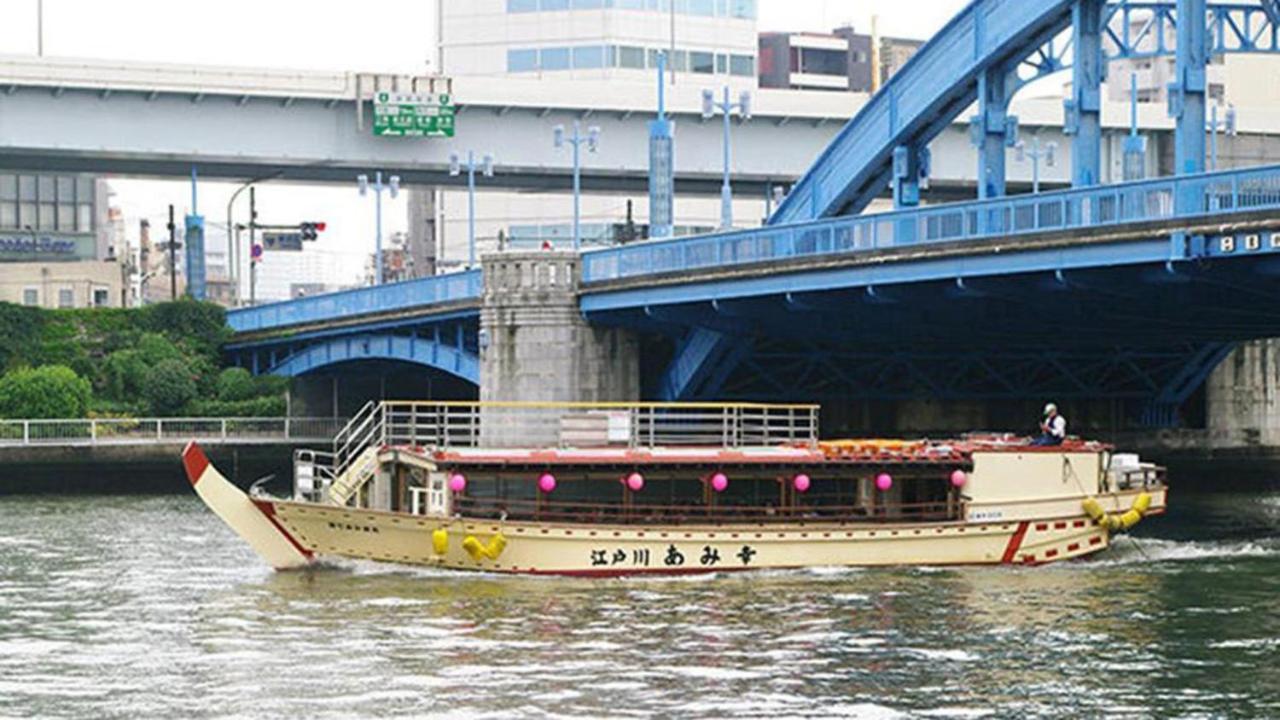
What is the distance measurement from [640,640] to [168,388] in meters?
54.1

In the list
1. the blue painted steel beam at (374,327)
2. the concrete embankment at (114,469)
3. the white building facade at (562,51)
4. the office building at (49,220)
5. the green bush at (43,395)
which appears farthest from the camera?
the white building facade at (562,51)

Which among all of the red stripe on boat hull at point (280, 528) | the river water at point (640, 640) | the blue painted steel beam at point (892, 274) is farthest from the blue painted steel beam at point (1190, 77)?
the red stripe on boat hull at point (280, 528)

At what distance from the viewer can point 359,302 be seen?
291 feet

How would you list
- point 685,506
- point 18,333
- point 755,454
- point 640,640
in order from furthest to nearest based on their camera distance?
point 18,333
point 755,454
point 685,506
point 640,640

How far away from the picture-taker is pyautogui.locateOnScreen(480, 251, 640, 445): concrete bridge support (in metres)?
74.6

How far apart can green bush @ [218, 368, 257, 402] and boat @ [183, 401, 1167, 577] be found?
1605 inches

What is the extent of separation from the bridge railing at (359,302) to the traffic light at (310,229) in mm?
15562

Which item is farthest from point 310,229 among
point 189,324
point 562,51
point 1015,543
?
point 1015,543

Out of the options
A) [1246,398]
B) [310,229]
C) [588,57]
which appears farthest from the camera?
[588,57]

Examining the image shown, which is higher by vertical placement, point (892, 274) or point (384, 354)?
point (892, 274)

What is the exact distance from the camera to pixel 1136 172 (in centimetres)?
9444

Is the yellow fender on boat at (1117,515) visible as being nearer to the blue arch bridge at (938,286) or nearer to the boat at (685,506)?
the boat at (685,506)

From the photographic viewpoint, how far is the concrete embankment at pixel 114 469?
82.4 metres

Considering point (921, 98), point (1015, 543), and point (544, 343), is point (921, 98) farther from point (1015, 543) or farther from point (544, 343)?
point (1015, 543)
